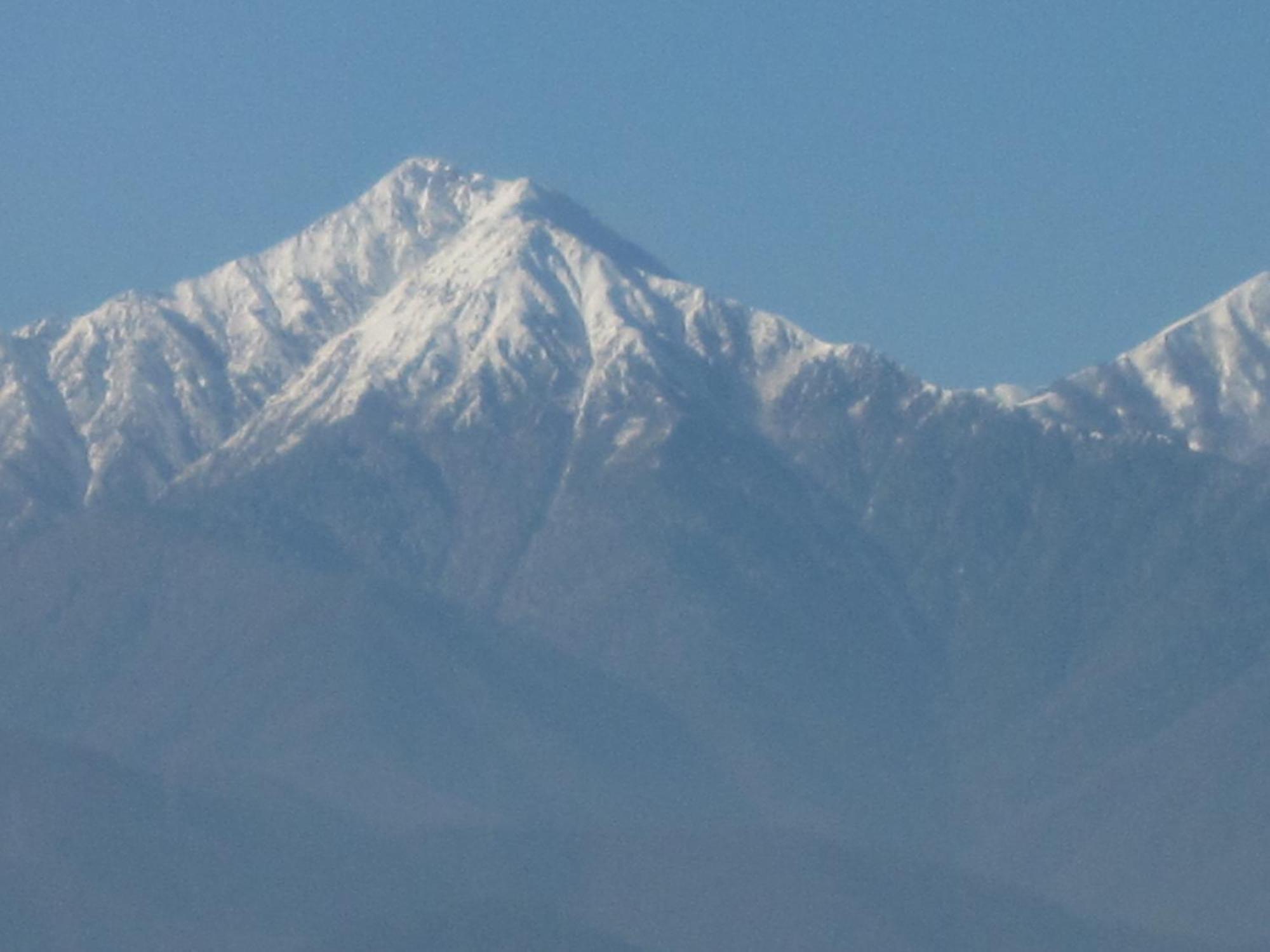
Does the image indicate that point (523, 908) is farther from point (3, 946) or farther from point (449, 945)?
point (3, 946)

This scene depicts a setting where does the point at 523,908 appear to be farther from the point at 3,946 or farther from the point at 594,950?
the point at 3,946

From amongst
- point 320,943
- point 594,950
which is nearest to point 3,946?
point 320,943

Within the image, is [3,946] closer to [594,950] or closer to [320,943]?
[320,943]

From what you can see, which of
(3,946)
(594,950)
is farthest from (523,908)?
(3,946)

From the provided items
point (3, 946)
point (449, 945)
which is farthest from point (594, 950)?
point (3, 946)
